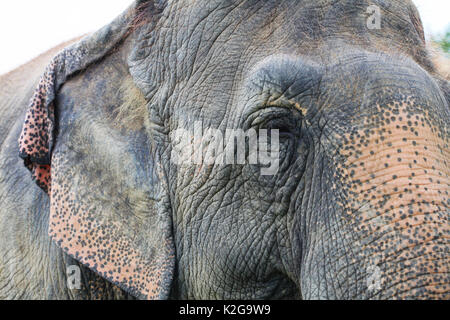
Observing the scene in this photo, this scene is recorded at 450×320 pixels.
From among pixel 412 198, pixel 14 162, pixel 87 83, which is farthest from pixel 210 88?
pixel 14 162

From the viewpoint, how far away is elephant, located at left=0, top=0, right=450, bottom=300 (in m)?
2.05

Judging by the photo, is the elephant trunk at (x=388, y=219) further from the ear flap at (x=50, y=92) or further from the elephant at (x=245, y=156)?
the ear flap at (x=50, y=92)

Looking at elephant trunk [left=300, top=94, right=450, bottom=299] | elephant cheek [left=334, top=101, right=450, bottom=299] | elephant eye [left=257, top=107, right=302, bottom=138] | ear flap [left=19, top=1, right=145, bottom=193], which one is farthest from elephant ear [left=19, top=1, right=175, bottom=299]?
elephant cheek [left=334, top=101, right=450, bottom=299]

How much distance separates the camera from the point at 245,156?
2.40 metres

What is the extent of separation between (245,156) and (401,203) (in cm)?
66

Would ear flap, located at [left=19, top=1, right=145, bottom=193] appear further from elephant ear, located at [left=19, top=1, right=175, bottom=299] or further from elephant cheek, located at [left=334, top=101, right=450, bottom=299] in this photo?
elephant cheek, located at [left=334, top=101, right=450, bottom=299]

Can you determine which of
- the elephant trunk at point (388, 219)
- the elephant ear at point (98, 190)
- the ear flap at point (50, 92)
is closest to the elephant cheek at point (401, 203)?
the elephant trunk at point (388, 219)

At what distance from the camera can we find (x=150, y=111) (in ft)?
8.98

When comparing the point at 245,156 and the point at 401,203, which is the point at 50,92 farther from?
the point at 401,203

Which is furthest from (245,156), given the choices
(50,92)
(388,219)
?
(50,92)

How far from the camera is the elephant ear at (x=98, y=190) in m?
2.66

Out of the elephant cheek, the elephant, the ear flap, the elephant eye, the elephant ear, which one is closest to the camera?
the elephant cheek
